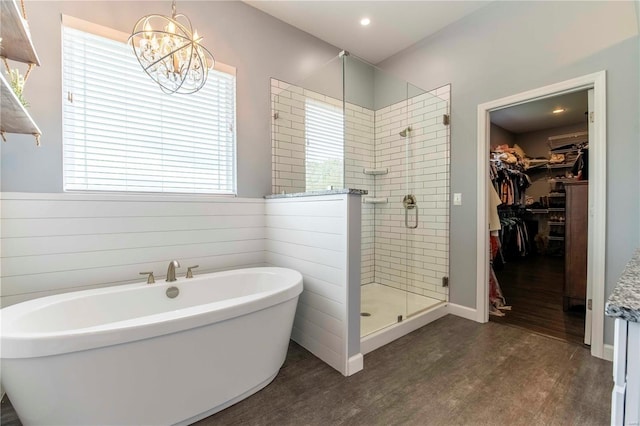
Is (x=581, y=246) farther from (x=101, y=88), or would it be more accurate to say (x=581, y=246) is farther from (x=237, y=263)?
(x=101, y=88)

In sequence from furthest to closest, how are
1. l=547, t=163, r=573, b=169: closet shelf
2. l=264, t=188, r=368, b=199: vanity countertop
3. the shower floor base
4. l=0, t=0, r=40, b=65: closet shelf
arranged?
1. l=547, t=163, r=573, b=169: closet shelf
2. the shower floor base
3. l=264, t=188, r=368, b=199: vanity countertop
4. l=0, t=0, r=40, b=65: closet shelf

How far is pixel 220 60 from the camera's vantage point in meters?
2.47

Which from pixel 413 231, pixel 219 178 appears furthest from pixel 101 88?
pixel 413 231

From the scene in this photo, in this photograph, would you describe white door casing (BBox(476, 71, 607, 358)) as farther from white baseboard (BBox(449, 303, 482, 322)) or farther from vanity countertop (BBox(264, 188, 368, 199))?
vanity countertop (BBox(264, 188, 368, 199))

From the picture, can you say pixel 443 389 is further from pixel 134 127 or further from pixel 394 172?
pixel 134 127

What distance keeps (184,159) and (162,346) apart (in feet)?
5.07

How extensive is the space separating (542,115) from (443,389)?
498cm

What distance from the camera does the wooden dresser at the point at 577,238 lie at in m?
2.65

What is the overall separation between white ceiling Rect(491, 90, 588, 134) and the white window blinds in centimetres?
246

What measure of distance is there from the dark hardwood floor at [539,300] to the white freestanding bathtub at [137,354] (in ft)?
7.80

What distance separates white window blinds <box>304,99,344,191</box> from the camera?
2.66 m

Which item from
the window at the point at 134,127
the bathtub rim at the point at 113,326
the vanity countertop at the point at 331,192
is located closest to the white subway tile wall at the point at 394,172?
the vanity countertop at the point at 331,192

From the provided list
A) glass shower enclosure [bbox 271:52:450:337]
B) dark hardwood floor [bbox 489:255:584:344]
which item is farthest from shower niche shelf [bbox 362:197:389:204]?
dark hardwood floor [bbox 489:255:584:344]

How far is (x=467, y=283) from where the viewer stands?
282cm
